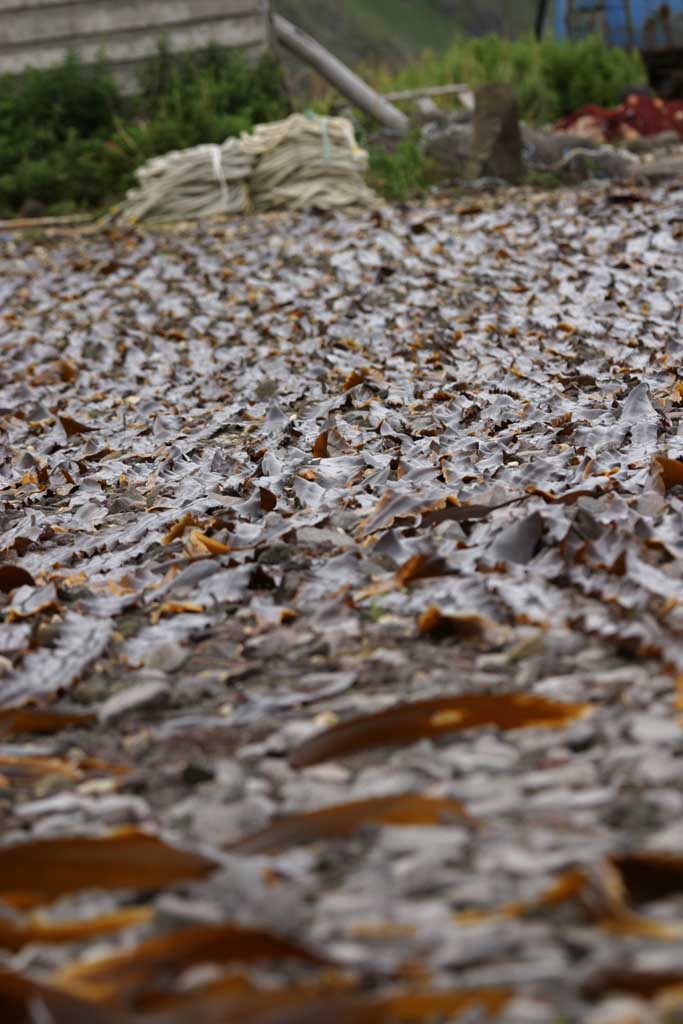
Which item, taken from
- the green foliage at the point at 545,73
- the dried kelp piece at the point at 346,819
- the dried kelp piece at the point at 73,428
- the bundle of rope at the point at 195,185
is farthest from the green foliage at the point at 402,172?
the dried kelp piece at the point at 346,819

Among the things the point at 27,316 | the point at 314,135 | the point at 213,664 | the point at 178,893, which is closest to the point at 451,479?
the point at 213,664

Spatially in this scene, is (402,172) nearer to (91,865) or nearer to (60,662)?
(60,662)

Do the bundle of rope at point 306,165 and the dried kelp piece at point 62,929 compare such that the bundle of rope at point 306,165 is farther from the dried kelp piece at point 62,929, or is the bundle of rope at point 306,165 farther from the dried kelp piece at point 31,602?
the dried kelp piece at point 62,929

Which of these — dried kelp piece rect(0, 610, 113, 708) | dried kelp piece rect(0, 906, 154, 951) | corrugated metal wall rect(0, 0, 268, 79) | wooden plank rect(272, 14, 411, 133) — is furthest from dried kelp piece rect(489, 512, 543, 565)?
corrugated metal wall rect(0, 0, 268, 79)

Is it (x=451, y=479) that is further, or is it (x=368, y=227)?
(x=368, y=227)

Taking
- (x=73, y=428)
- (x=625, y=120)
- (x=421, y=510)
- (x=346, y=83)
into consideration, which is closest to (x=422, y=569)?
(x=421, y=510)

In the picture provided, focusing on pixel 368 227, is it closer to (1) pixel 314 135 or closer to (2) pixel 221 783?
(1) pixel 314 135
